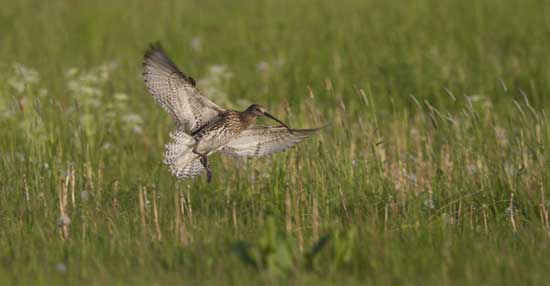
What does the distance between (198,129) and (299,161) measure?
0.81 metres

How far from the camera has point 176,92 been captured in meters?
6.98

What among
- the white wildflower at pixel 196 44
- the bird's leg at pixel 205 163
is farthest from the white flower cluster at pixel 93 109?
the white wildflower at pixel 196 44

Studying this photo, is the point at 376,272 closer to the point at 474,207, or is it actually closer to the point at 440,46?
the point at 474,207

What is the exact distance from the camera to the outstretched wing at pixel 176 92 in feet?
22.5

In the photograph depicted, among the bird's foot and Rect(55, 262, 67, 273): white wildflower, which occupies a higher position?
the bird's foot

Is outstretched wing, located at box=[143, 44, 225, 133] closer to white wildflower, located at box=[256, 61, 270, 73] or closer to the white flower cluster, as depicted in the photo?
the white flower cluster

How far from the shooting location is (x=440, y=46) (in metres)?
12.4

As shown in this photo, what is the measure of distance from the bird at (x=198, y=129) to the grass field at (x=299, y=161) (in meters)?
0.21

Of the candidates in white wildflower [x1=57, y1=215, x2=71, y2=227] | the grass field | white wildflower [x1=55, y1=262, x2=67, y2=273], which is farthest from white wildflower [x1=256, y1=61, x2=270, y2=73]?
white wildflower [x1=55, y1=262, x2=67, y2=273]

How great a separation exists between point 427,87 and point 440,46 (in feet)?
5.56

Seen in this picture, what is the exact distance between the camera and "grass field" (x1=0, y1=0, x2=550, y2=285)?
17.3ft

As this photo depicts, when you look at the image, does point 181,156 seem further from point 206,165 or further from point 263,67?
point 263,67

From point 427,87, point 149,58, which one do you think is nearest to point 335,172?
point 149,58

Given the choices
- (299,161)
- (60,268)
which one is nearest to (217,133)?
(299,161)
